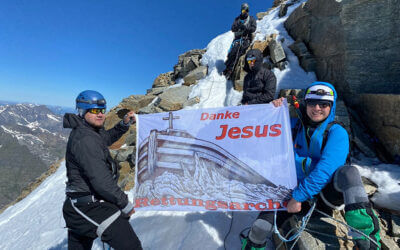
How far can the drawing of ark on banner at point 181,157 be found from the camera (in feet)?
12.6

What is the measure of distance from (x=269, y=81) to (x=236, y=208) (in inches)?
192

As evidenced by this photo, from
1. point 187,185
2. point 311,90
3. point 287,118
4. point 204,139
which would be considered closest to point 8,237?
point 187,185

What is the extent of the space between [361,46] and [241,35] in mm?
7166

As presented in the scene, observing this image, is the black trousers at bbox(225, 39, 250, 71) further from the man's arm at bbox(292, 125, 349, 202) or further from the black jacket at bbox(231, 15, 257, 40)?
the man's arm at bbox(292, 125, 349, 202)

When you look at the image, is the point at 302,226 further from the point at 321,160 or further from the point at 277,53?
the point at 277,53

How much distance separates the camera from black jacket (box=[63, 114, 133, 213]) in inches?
117

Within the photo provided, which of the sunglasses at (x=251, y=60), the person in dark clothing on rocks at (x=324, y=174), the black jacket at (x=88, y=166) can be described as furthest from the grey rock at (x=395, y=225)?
the sunglasses at (x=251, y=60)

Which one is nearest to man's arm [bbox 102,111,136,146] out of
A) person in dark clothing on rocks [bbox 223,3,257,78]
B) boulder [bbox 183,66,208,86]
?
person in dark clothing on rocks [bbox 223,3,257,78]

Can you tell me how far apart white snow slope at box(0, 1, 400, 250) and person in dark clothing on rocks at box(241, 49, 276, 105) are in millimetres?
2508

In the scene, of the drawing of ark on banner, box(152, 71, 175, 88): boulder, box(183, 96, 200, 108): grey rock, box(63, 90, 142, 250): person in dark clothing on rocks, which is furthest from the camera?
box(152, 71, 175, 88): boulder

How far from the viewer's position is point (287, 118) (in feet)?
11.8

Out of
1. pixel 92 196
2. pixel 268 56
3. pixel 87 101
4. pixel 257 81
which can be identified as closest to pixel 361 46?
pixel 257 81

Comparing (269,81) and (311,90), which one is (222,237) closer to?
(311,90)

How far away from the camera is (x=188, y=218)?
203 inches
